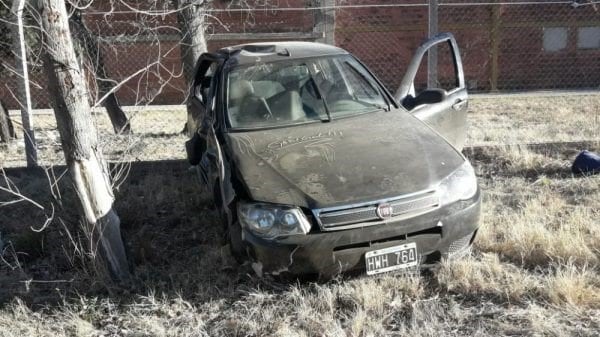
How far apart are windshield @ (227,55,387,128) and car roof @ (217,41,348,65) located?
2.3 inches

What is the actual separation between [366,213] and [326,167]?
52 centimetres

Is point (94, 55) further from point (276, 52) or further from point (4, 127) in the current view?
point (276, 52)

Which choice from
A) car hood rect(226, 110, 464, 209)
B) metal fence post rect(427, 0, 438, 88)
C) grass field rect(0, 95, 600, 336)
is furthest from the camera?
metal fence post rect(427, 0, 438, 88)

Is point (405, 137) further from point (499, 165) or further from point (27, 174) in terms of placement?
point (27, 174)

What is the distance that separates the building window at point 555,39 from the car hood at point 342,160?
34.5 feet

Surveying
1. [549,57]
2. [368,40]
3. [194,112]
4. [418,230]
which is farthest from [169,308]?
[549,57]

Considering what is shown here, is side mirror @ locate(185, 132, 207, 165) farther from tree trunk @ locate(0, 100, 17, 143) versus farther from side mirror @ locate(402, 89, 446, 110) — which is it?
tree trunk @ locate(0, 100, 17, 143)

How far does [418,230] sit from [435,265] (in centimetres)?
37

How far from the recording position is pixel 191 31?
8406 mm

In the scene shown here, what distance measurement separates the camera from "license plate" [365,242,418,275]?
12.0 ft

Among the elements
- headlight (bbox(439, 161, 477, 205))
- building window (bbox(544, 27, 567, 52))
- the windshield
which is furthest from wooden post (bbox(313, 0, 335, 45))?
building window (bbox(544, 27, 567, 52))

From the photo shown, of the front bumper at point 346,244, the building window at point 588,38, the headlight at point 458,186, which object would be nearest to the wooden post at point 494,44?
the building window at point 588,38

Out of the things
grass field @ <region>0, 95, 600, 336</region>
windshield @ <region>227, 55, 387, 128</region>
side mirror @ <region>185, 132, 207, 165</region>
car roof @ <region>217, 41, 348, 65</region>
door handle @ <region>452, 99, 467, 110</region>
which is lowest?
grass field @ <region>0, 95, 600, 336</region>

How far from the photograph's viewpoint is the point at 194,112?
620 cm
